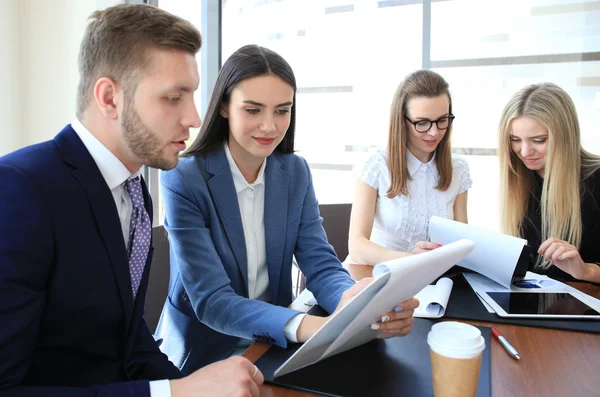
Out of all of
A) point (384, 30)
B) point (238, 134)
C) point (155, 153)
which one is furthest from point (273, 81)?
point (384, 30)

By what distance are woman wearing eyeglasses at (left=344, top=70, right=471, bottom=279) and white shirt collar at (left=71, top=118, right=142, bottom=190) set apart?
1199 millimetres

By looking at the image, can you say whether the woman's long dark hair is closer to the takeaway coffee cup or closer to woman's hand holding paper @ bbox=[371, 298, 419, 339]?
woman's hand holding paper @ bbox=[371, 298, 419, 339]

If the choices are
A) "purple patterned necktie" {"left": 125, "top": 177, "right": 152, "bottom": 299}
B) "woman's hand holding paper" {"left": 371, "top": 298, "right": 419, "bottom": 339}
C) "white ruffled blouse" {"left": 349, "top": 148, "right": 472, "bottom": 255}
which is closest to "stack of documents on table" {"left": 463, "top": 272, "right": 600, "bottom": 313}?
"woman's hand holding paper" {"left": 371, "top": 298, "right": 419, "bottom": 339}

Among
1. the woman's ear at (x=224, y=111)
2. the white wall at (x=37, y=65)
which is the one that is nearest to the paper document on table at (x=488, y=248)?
the woman's ear at (x=224, y=111)

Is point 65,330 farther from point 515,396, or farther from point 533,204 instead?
point 533,204

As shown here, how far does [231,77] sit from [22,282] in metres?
0.90

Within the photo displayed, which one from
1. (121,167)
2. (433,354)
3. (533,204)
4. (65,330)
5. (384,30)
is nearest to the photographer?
(433,354)

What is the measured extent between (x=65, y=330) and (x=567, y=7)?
3.91 meters

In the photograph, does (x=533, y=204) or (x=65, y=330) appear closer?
(x=65, y=330)

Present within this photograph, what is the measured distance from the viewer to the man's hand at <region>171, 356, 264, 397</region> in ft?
2.52

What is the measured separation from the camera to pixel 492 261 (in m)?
1.42

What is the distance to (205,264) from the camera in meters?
1.25

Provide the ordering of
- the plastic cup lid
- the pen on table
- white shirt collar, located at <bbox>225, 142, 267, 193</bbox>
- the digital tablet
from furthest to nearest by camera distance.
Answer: white shirt collar, located at <bbox>225, 142, 267, 193</bbox>
the digital tablet
the pen on table
the plastic cup lid

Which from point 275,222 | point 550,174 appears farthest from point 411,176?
point 275,222
